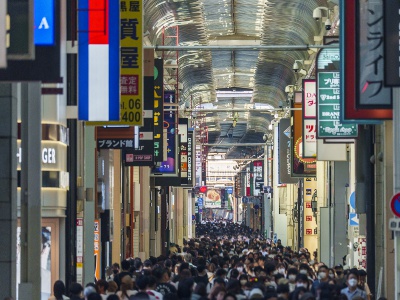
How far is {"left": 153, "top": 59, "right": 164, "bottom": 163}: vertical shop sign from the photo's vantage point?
1328 inches

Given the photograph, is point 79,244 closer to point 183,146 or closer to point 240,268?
point 240,268

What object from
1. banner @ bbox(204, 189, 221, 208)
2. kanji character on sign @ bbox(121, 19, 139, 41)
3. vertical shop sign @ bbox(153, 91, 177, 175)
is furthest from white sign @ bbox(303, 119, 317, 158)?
banner @ bbox(204, 189, 221, 208)

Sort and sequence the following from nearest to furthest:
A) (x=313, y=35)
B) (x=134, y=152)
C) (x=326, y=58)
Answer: (x=326, y=58)
(x=134, y=152)
(x=313, y=35)

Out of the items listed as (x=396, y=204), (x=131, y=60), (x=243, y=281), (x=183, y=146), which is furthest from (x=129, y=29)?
(x=183, y=146)

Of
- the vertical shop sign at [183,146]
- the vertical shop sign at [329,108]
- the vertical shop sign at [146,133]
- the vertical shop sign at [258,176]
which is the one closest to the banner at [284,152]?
the vertical shop sign at [183,146]

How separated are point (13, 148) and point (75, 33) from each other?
3690mm

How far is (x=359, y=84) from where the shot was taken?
1861 centimetres

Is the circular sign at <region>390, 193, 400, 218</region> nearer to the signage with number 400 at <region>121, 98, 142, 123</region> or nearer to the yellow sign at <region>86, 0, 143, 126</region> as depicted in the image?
the yellow sign at <region>86, 0, 143, 126</region>

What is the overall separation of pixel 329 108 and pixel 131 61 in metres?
5.97

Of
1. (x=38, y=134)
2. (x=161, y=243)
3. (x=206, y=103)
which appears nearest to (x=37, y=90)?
(x=38, y=134)

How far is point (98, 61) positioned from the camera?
19781 mm

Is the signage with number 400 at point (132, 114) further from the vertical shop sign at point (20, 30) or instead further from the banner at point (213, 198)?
the banner at point (213, 198)

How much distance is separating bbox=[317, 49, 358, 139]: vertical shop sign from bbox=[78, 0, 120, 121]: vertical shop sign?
28.9 ft

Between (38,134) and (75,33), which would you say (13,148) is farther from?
(75,33)
